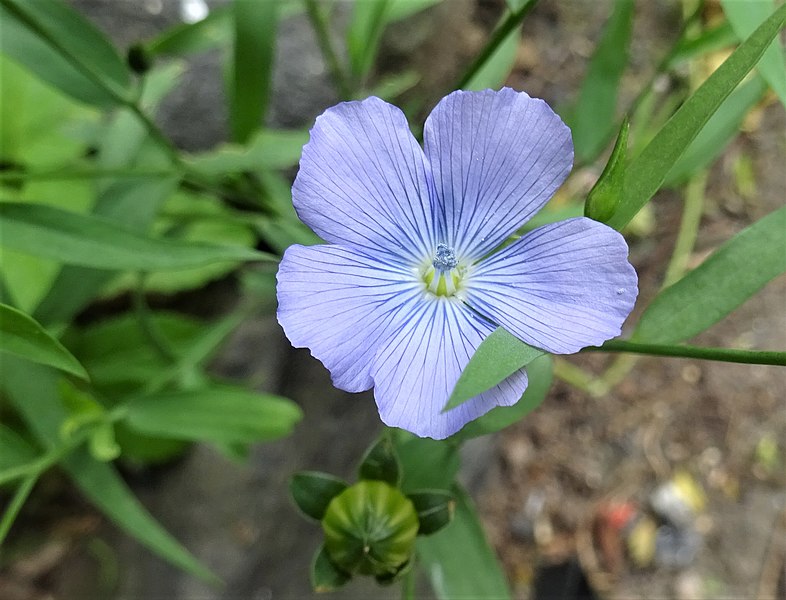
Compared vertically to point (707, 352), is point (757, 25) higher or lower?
higher

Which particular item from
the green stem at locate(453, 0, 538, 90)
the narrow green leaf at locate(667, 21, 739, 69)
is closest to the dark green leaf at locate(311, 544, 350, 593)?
the green stem at locate(453, 0, 538, 90)

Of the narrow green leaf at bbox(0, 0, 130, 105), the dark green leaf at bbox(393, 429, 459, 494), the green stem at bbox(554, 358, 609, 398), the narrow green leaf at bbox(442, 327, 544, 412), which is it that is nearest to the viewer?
the narrow green leaf at bbox(442, 327, 544, 412)

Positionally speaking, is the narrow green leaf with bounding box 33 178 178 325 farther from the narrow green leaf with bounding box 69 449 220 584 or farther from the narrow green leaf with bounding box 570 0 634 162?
the narrow green leaf with bounding box 570 0 634 162

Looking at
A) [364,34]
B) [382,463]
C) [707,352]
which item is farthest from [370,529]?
[364,34]

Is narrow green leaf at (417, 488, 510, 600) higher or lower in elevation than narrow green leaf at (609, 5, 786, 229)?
lower

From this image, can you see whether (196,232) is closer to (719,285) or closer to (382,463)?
(382,463)

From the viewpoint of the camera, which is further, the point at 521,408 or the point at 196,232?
the point at 196,232

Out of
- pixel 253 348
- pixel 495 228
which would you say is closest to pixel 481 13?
pixel 253 348

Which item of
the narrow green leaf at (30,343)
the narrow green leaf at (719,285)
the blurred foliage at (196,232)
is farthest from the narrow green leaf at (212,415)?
the narrow green leaf at (719,285)
